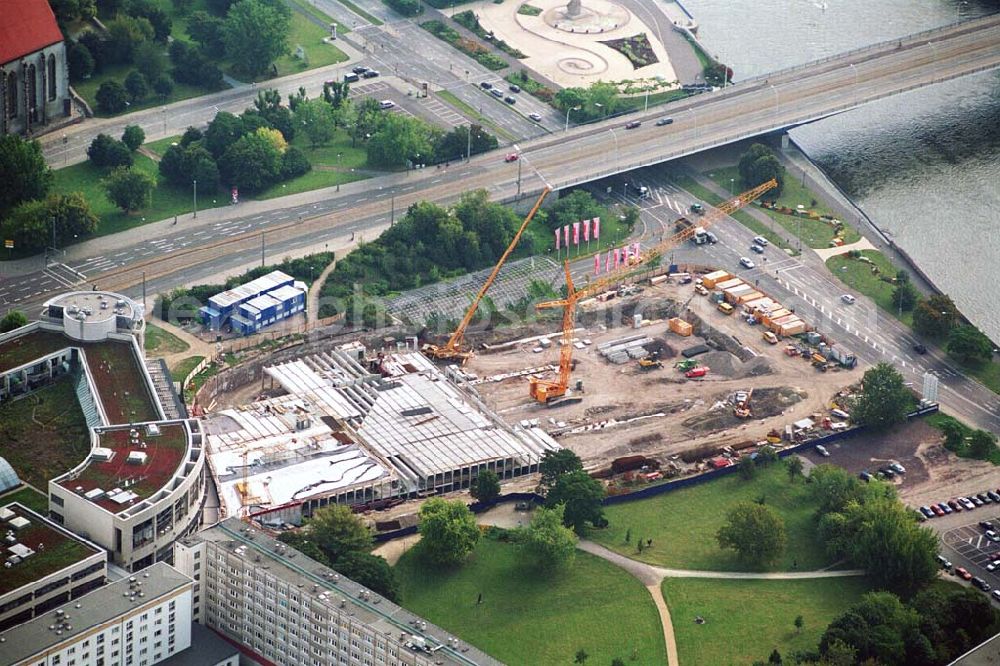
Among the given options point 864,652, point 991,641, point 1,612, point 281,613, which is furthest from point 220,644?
point 991,641

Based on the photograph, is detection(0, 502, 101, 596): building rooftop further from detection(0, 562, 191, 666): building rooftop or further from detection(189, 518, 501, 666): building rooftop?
detection(189, 518, 501, 666): building rooftop

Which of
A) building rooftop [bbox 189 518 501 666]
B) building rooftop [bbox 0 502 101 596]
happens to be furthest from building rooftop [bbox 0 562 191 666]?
building rooftop [bbox 189 518 501 666]

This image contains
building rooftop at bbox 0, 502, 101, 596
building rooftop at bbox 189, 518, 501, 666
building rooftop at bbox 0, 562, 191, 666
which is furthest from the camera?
building rooftop at bbox 0, 502, 101, 596

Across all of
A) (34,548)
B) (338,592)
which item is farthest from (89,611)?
(338,592)

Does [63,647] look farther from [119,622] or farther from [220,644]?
[220,644]

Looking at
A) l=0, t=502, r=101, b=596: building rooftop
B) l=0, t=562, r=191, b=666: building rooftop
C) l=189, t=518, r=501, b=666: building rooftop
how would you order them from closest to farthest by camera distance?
1. l=0, t=562, r=191, b=666: building rooftop
2. l=189, t=518, r=501, b=666: building rooftop
3. l=0, t=502, r=101, b=596: building rooftop

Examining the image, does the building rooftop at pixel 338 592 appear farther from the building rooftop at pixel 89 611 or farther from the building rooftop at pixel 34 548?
the building rooftop at pixel 34 548

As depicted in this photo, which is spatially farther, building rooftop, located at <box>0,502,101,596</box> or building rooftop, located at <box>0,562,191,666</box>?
building rooftop, located at <box>0,502,101,596</box>
